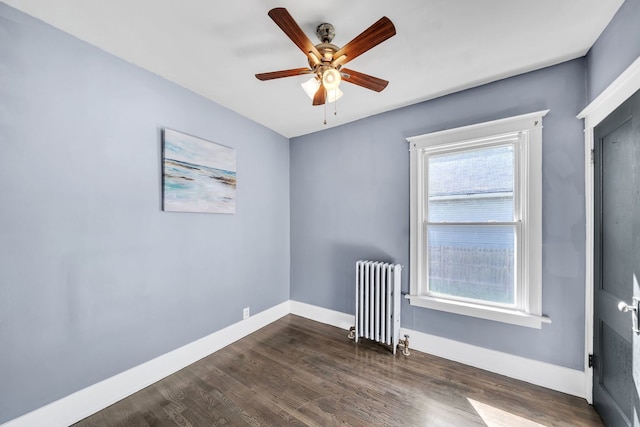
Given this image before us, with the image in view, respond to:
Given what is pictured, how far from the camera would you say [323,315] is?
130 inches

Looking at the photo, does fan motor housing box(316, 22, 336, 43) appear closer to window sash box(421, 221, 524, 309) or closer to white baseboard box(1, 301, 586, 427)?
window sash box(421, 221, 524, 309)

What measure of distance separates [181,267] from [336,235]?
5.91 feet

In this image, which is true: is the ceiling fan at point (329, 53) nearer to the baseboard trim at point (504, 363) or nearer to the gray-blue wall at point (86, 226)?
the gray-blue wall at point (86, 226)

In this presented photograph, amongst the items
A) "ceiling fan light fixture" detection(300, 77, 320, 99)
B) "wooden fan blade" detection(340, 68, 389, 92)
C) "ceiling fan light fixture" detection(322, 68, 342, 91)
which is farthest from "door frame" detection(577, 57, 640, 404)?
"ceiling fan light fixture" detection(300, 77, 320, 99)

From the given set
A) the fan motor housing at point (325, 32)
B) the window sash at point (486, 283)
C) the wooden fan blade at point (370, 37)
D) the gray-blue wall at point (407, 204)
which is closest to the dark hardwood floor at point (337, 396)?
the gray-blue wall at point (407, 204)

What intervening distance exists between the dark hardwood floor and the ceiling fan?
2.31 metres

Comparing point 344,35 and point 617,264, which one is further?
point 344,35

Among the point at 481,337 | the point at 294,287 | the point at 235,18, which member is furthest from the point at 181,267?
the point at 481,337

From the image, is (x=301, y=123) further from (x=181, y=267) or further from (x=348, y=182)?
(x=181, y=267)

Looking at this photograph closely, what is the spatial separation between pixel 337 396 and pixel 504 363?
1510mm

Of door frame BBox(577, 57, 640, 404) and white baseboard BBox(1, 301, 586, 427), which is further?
door frame BBox(577, 57, 640, 404)

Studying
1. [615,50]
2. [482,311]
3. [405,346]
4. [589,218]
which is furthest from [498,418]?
[615,50]

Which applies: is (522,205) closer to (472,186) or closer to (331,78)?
(472,186)

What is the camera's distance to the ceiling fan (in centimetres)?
130
